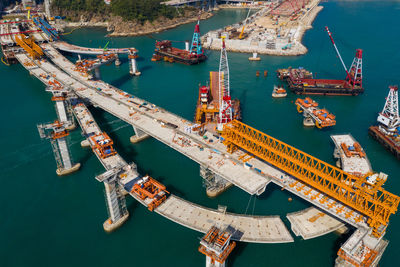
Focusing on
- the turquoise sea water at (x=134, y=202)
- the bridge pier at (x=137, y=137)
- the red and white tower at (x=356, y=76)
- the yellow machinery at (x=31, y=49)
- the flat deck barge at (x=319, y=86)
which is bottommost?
the turquoise sea water at (x=134, y=202)

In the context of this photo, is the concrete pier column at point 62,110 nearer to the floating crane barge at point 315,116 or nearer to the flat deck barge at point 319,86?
the floating crane barge at point 315,116

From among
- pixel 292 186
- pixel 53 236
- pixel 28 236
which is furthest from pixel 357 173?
pixel 28 236

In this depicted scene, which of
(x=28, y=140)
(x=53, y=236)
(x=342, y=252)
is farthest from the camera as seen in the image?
(x=28, y=140)

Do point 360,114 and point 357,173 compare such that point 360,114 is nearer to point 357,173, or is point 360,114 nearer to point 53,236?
point 357,173

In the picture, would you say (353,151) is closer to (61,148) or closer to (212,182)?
(212,182)

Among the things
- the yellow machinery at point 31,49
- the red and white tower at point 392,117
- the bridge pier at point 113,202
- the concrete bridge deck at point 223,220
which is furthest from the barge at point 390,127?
the yellow machinery at point 31,49
